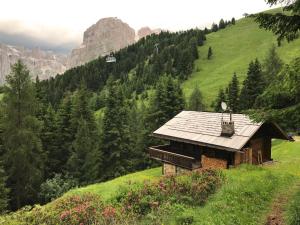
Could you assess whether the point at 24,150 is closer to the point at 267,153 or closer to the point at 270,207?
the point at 267,153

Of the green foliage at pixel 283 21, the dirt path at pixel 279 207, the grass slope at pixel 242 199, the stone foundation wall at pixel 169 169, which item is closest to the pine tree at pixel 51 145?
the stone foundation wall at pixel 169 169

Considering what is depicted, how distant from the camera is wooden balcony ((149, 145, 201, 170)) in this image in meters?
28.9

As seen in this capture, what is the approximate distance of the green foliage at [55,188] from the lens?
39.8m

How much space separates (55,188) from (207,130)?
70.1ft

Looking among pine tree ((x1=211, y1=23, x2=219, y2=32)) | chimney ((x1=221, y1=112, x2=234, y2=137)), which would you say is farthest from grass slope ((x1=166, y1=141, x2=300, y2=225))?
pine tree ((x1=211, y1=23, x2=219, y2=32))

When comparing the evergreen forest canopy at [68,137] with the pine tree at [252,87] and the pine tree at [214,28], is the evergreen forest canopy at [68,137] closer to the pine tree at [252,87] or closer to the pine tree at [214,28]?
the pine tree at [252,87]

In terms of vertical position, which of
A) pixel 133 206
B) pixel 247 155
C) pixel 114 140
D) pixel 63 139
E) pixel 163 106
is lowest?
pixel 114 140

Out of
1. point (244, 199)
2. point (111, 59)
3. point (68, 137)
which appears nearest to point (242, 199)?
point (244, 199)

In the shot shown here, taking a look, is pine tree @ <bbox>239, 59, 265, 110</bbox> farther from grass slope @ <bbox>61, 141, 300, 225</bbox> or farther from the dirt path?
the dirt path

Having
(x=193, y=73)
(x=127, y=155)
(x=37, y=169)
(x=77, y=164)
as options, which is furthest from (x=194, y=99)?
(x=193, y=73)

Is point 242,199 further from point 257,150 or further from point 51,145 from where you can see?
point 51,145

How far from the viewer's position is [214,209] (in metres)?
14.3

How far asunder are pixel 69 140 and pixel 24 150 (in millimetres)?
9642

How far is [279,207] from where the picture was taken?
50.9 feet
